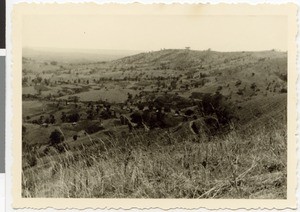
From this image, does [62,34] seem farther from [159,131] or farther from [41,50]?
[159,131]

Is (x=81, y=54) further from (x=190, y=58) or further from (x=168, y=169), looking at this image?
(x=168, y=169)

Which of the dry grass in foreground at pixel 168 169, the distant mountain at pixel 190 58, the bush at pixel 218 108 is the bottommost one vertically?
the dry grass in foreground at pixel 168 169

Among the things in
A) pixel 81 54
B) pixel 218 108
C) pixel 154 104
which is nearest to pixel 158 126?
pixel 154 104

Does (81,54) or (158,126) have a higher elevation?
(81,54)

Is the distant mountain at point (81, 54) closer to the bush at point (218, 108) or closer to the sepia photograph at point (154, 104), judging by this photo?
the sepia photograph at point (154, 104)

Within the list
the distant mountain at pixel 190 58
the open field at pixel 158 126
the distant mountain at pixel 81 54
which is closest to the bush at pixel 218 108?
the open field at pixel 158 126

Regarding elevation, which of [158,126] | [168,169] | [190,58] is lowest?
[168,169]

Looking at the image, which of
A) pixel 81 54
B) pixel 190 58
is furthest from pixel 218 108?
pixel 81 54
